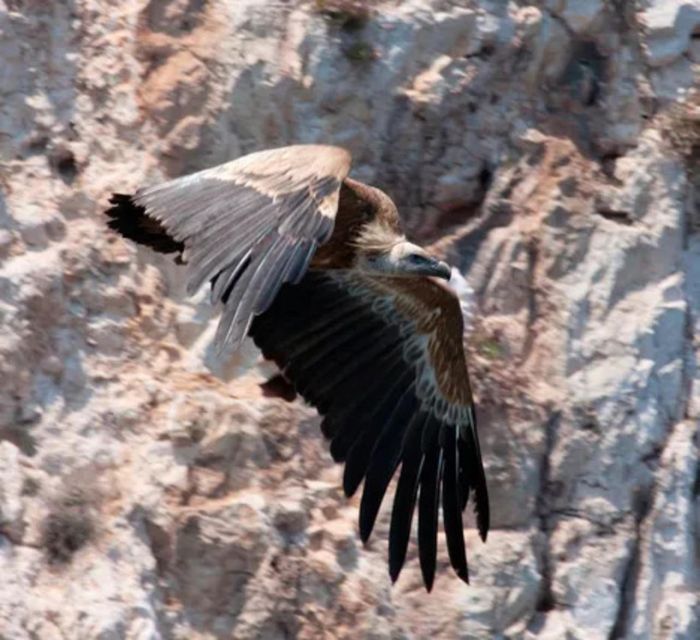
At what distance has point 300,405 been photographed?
338 inches

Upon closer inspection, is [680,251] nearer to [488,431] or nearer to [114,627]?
[488,431]

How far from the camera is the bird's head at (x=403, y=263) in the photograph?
7.86m

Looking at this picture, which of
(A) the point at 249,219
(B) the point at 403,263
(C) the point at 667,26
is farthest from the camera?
(C) the point at 667,26

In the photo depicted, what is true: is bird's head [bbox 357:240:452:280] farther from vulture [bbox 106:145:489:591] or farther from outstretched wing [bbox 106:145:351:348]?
outstretched wing [bbox 106:145:351:348]

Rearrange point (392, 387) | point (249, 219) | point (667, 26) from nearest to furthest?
point (249, 219) → point (392, 387) → point (667, 26)

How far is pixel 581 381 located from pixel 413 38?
5.60 feet

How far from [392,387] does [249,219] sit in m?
1.28

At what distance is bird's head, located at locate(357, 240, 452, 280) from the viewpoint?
786cm

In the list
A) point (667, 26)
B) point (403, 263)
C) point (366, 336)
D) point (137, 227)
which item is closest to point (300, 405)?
point (366, 336)

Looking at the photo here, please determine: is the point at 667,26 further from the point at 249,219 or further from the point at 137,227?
the point at 249,219

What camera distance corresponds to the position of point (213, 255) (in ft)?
22.6

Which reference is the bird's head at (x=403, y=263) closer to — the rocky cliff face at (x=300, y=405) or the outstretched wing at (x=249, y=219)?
the outstretched wing at (x=249, y=219)

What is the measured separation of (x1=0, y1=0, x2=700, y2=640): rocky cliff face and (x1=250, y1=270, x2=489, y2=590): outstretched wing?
61 centimetres

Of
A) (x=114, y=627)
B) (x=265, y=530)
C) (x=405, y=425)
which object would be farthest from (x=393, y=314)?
(x=114, y=627)
